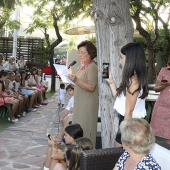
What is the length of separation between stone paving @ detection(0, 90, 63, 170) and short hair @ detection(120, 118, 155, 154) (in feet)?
10.1

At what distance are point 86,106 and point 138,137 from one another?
2.03m

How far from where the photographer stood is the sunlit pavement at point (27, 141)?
563 cm

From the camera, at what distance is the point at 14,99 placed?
9289 millimetres

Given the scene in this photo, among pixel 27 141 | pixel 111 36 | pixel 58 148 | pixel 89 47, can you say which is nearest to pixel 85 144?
pixel 58 148

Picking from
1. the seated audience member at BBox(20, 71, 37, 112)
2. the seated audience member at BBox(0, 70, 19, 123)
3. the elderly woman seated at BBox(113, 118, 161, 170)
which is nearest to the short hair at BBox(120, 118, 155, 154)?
the elderly woman seated at BBox(113, 118, 161, 170)

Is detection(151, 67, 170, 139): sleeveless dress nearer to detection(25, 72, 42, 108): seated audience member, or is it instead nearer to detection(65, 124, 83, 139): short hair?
detection(65, 124, 83, 139): short hair

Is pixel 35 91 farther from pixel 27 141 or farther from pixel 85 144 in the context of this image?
pixel 85 144

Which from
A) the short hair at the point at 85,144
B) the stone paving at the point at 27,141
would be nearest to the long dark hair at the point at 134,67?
the short hair at the point at 85,144

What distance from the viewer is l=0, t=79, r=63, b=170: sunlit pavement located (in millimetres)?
5633

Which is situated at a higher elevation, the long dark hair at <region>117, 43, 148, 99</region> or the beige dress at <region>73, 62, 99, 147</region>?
the long dark hair at <region>117, 43, 148, 99</region>

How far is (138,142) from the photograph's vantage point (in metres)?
2.60

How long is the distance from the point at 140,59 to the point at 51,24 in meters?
14.4

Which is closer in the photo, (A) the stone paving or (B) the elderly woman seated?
(B) the elderly woman seated

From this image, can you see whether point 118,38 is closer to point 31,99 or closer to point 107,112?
point 107,112
